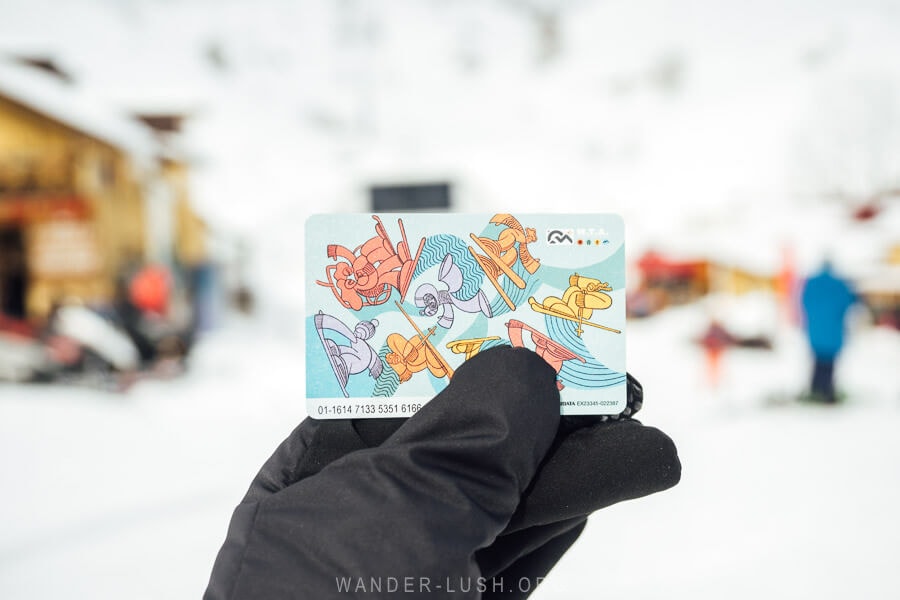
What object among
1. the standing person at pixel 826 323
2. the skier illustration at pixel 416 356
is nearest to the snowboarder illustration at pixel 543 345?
the skier illustration at pixel 416 356

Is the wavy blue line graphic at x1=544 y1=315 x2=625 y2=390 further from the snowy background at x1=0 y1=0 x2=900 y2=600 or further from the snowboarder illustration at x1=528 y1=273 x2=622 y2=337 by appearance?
the snowy background at x1=0 y1=0 x2=900 y2=600

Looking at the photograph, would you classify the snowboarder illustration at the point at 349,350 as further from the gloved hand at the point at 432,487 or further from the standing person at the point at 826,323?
the standing person at the point at 826,323

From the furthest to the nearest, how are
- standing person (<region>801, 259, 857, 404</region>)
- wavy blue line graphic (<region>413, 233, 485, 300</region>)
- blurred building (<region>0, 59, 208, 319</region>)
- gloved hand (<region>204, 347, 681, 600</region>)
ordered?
blurred building (<region>0, 59, 208, 319</region>) → standing person (<region>801, 259, 857, 404</region>) → wavy blue line graphic (<region>413, 233, 485, 300</region>) → gloved hand (<region>204, 347, 681, 600</region>)

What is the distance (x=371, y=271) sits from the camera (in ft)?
3.49

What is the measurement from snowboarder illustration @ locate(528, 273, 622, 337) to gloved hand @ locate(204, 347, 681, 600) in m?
0.10

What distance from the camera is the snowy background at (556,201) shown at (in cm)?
271

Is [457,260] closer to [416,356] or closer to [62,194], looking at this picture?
[416,356]

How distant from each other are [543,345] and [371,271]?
1.02 ft

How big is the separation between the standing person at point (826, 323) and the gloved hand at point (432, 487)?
210 inches

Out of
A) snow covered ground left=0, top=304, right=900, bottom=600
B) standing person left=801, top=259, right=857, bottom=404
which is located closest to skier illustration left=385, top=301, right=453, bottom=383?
snow covered ground left=0, top=304, right=900, bottom=600

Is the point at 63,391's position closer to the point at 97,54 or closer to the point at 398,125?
the point at 398,125

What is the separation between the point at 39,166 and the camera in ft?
30.0

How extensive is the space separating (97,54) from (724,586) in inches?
1930

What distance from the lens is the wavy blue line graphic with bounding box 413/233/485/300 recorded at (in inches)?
41.7
